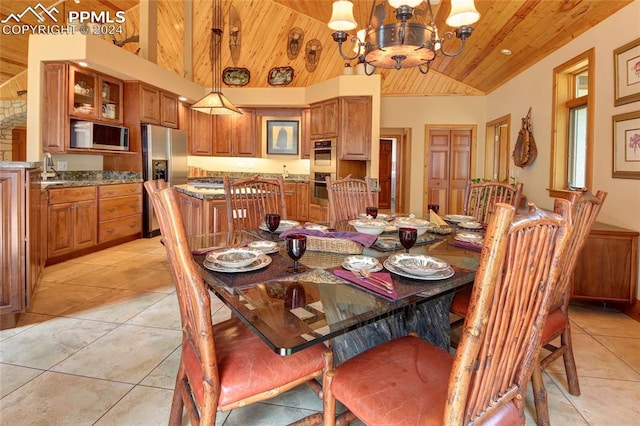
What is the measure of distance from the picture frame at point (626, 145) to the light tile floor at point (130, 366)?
1.12m

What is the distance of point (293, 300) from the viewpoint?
1093mm

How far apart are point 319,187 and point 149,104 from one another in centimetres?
280

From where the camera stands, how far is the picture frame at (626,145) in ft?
9.21

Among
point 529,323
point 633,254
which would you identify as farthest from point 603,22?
point 529,323

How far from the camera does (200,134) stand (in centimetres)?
662

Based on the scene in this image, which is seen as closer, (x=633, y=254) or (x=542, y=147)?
(x=633, y=254)

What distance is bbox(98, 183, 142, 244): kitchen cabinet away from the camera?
451cm

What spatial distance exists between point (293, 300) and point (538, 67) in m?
4.92

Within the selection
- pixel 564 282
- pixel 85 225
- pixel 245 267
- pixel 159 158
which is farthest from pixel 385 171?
pixel 245 267

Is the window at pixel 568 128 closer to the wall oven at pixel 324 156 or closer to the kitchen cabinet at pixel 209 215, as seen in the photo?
the wall oven at pixel 324 156

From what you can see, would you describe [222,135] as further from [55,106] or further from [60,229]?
[60,229]

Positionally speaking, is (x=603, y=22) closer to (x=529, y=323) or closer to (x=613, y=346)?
(x=613, y=346)

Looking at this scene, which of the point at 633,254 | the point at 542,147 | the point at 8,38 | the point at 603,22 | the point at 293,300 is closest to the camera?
the point at 293,300

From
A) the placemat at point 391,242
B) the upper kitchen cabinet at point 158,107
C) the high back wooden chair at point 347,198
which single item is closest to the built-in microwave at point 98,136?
the upper kitchen cabinet at point 158,107
